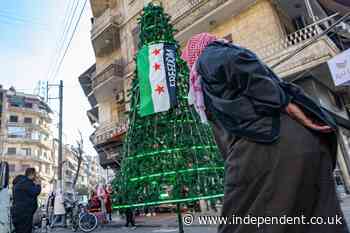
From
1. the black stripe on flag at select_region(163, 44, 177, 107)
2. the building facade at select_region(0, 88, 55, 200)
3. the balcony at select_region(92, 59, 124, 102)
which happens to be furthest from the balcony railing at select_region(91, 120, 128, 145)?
the building facade at select_region(0, 88, 55, 200)

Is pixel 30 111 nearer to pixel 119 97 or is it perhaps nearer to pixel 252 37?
pixel 119 97

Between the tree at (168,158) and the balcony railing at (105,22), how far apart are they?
41.7 feet

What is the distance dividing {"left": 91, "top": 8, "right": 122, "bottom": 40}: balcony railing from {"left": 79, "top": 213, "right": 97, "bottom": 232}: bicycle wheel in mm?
10415

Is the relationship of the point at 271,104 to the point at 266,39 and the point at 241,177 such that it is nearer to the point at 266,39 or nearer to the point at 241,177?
the point at 241,177

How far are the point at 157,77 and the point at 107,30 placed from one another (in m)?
13.1

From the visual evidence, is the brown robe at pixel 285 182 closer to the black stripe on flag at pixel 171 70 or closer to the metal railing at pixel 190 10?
the black stripe on flag at pixel 171 70

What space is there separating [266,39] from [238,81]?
8.63 metres

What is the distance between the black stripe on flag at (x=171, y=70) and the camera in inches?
122

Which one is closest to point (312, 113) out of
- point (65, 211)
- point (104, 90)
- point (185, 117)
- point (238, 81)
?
point (238, 81)

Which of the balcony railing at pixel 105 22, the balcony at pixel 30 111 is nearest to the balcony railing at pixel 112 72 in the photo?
the balcony railing at pixel 105 22

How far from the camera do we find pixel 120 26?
15125 millimetres

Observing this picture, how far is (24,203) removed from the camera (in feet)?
15.1

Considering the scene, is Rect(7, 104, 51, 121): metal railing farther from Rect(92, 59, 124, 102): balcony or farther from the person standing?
the person standing

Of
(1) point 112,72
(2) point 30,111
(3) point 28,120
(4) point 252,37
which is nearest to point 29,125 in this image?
(3) point 28,120
